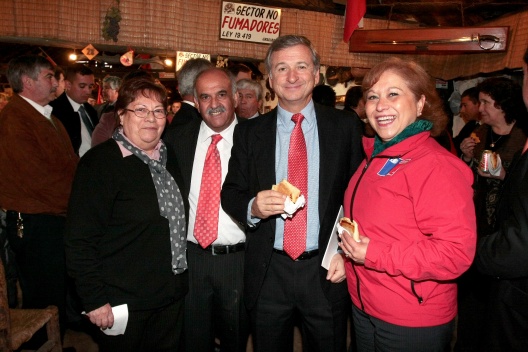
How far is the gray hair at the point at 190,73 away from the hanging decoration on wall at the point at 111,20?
4.61 feet

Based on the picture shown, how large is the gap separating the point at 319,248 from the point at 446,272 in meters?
0.73

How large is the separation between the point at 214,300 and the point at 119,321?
2.49 feet

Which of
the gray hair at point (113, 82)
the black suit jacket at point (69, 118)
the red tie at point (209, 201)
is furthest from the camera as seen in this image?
the gray hair at point (113, 82)

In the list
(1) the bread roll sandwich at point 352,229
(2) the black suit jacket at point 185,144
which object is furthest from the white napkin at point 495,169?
(2) the black suit jacket at point 185,144

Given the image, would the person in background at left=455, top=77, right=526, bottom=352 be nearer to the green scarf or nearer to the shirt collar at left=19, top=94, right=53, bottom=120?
the green scarf

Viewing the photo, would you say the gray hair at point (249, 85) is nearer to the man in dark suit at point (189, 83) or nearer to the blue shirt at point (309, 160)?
the man in dark suit at point (189, 83)

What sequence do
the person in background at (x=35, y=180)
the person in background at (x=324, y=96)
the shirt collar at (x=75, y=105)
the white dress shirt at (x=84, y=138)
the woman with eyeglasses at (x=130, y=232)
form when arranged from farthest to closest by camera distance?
the shirt collar at (x=75, y=105)
the white dress shirt at (x=84, y=138)
the person in background at (x=324, y=96)
the person in background at (x=35, y=180)
the woman with eyeglasses at (x=130, y=232)

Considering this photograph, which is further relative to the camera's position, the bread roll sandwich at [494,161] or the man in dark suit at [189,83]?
the man in dark suit at [189,83]

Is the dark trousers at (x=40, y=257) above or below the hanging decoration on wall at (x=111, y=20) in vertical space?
below

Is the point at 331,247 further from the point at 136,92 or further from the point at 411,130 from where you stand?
the point at 136,92

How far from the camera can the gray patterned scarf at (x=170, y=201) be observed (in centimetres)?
221

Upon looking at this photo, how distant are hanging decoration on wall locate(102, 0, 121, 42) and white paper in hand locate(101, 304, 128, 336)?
3.43 metres

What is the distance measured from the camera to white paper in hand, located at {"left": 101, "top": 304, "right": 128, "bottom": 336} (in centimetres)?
209

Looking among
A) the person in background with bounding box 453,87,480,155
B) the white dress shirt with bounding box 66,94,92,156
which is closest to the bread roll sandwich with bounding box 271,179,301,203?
the white dress shirt with bounding box 66,94,92,156
